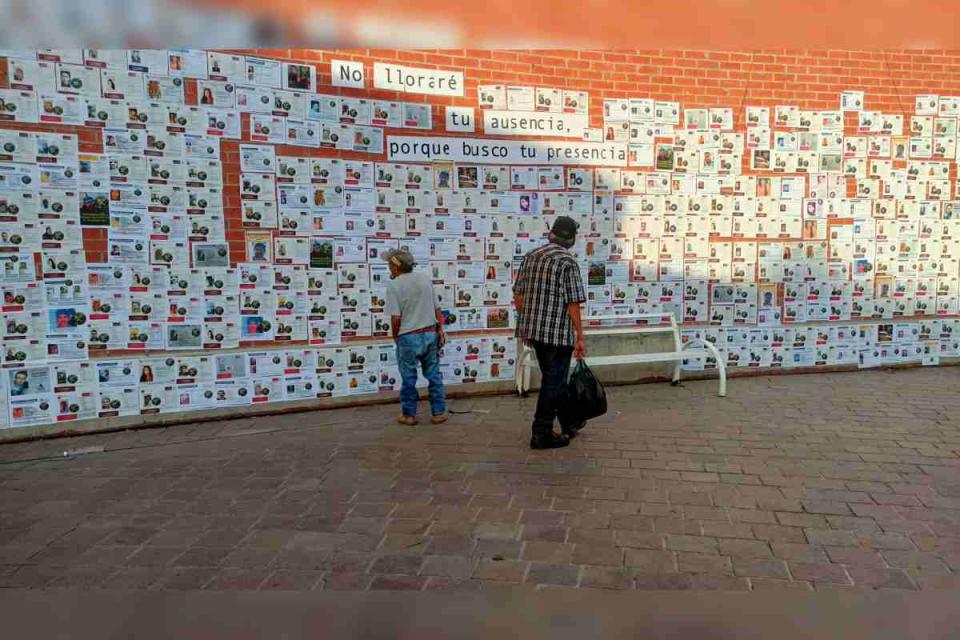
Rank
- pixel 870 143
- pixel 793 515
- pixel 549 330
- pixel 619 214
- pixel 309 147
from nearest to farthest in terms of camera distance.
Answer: pixel 793 515 → pixel 549 330 → pixel 309 147 → pixel 619 214 → pixel 870 143

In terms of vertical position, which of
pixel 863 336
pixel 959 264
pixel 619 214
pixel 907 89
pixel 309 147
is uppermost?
pixel 907 89

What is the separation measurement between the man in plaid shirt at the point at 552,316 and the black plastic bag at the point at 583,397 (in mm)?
80

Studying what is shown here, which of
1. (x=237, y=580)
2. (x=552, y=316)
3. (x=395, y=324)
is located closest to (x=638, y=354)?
(x=552, y=316)

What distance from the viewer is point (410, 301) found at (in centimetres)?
623

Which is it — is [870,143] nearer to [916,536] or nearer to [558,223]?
[558,223]

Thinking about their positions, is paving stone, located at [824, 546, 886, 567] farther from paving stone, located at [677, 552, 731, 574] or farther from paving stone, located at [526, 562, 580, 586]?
paving stone, located at [526, 562, 580, 586]

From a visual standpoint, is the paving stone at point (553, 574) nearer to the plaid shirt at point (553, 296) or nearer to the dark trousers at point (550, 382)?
the dark trousers at point (550, 382)

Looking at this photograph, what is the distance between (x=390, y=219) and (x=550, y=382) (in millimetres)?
2449

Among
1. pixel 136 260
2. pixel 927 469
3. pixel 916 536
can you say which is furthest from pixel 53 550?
pixel 927 469

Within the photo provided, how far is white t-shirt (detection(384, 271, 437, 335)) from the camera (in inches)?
244

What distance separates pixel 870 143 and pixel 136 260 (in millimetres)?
7825

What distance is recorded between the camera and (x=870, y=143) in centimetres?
821

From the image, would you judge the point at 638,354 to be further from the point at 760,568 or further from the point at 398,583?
the point at 398,583

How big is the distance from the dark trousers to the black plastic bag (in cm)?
9
